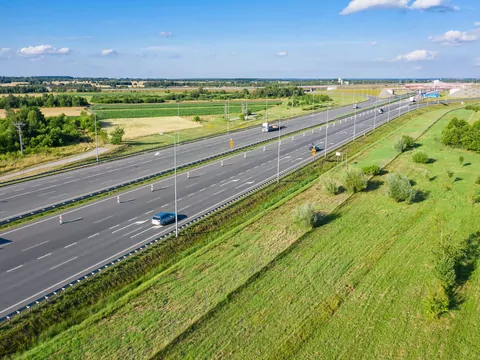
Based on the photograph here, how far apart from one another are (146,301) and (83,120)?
81.3 metres

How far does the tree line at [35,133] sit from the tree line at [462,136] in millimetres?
68991

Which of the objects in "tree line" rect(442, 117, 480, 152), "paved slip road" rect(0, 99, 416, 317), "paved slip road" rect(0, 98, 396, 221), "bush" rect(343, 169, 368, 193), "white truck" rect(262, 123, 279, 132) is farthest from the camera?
"white truck" rect(262, 123, 279, 132)

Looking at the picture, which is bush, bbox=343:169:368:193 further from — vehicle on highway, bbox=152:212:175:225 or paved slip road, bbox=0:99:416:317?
vehicle on highway, bbox=152:212:175:225

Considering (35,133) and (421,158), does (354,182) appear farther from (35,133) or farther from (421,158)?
(35,133)

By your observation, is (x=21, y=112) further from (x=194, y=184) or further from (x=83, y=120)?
(x=194, y=184)

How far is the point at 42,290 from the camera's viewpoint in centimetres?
2586

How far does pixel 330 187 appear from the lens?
1838 inches

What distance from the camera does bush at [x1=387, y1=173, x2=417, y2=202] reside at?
43344 mm

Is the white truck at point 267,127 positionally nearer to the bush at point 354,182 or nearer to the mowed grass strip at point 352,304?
the bush at point 354,182

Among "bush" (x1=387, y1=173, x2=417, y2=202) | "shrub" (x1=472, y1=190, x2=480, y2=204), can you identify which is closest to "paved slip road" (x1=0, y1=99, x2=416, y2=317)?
"bush" (x1=387, y1=173, x2=417, y2=202)

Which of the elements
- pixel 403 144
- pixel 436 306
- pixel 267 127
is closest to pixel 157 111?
pixel 267 127

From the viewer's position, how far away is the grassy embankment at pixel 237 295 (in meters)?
21.5

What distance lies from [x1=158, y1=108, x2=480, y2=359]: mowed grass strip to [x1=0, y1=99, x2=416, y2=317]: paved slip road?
10897mm

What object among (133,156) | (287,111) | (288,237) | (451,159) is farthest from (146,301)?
(287,111)
